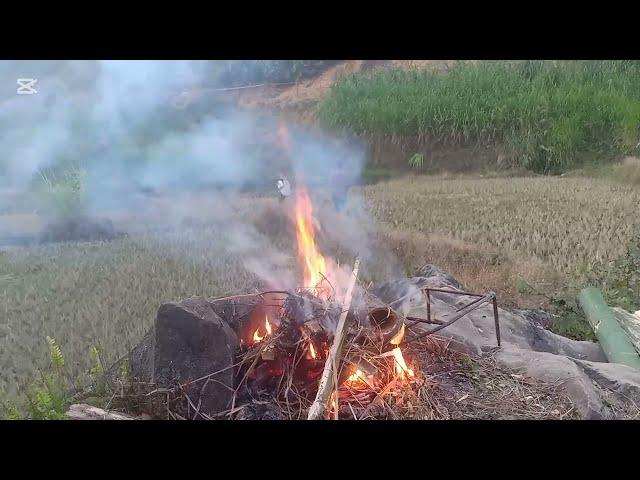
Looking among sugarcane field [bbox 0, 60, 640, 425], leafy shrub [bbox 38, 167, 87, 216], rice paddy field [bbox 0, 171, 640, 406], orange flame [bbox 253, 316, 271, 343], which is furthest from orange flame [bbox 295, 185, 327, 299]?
leafy shrub [bbox 38, 167, 87, 216]

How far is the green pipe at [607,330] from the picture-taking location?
4180 mm

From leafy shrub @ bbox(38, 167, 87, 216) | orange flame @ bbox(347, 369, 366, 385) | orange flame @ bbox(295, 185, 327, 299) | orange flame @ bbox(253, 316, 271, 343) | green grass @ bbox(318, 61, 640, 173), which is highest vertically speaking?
green grass @ bbox(318, 61, 640, 173)

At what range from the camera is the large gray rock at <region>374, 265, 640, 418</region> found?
3.35 m

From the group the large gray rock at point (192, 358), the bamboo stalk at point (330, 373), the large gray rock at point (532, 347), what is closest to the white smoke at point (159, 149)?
the large gray rock at point (532, 347)

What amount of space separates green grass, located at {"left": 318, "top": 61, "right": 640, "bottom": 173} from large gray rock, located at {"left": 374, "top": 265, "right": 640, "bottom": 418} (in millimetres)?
1273

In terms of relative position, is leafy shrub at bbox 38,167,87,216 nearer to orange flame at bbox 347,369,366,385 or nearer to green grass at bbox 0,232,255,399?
green grass at bbox 0,232,255,399

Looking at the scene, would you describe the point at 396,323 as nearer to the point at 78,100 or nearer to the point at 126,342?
the point at 126,342

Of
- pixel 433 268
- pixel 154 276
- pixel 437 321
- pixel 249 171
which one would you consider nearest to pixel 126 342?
pixel 154 276

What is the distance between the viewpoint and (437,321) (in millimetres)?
4039

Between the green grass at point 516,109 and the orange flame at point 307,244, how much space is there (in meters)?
0.70

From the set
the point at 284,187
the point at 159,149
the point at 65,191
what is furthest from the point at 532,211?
the point at 65,191

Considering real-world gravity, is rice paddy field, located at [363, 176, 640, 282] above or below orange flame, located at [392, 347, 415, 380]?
above

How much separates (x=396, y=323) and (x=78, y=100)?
262cm

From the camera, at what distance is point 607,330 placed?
443cm
